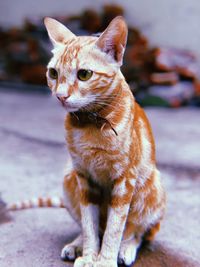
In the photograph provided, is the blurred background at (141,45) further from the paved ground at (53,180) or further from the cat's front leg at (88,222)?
the cat's front leg at (88,222)

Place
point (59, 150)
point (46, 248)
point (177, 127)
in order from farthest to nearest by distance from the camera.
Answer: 1. point (177, 127)
2. point (59, 150)
3. point (46, 248)

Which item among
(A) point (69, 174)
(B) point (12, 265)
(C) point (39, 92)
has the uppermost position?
(A) point (69, 174)

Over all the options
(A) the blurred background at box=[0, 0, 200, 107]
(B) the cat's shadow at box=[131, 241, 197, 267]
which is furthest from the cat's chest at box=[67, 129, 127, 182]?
(A) the blurred background at box=[0, 0, 200, 107]

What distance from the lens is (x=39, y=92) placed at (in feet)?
20.5

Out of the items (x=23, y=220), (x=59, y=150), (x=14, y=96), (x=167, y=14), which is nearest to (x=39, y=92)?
(x=14, y=96)

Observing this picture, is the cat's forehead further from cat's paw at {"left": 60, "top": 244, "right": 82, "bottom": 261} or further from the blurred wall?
the blurred wall

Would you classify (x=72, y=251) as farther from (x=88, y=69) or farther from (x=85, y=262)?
(x=88, y=69)

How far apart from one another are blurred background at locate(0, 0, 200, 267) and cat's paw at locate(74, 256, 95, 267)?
0.15 metres

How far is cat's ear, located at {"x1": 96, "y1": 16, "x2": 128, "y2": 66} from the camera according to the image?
1759 millimetres

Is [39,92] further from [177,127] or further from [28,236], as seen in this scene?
[28,236]

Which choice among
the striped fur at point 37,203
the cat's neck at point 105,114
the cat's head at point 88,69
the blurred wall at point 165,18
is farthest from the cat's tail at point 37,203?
the blurred wall at point 165,18

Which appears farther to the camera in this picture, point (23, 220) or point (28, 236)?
point (23, 220)

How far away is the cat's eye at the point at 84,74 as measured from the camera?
175 cm

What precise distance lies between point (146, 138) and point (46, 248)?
0.74 meters
